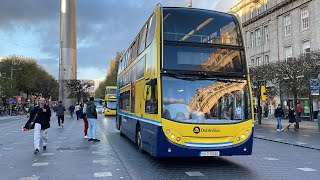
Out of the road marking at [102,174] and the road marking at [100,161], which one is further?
the road marking at [100,161]

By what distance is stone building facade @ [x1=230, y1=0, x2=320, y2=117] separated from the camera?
114 feet

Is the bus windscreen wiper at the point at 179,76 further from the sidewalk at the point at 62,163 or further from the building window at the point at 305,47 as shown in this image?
the building window at the point at 305,47

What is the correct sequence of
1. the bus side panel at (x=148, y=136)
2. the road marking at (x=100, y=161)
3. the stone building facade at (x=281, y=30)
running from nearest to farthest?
the bus side panel at (x=148, y=136) < the road marking at (x=100, y=161) < the stone building facade at (x=281, y=30)

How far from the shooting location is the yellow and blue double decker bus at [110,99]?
4716cm

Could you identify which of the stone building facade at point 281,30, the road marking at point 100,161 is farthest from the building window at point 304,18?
the road marking at point 100,161

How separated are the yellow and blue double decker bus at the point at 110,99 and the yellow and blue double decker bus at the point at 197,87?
3715 centimetres

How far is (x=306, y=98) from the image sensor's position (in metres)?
34.6

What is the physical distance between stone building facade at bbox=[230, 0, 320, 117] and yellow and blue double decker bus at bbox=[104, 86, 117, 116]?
18.2 meters

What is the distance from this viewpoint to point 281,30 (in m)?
40.6

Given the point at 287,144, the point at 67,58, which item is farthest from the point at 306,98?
the point at 67,58

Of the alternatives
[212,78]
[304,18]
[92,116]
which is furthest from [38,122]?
[304,18]

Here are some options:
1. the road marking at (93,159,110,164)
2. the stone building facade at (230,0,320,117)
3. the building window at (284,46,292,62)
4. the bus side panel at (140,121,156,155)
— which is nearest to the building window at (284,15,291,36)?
the stone building facade at (230,0,320,117)

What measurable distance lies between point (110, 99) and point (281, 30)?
22.2 m

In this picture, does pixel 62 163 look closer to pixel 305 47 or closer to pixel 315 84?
pixel 315 84
